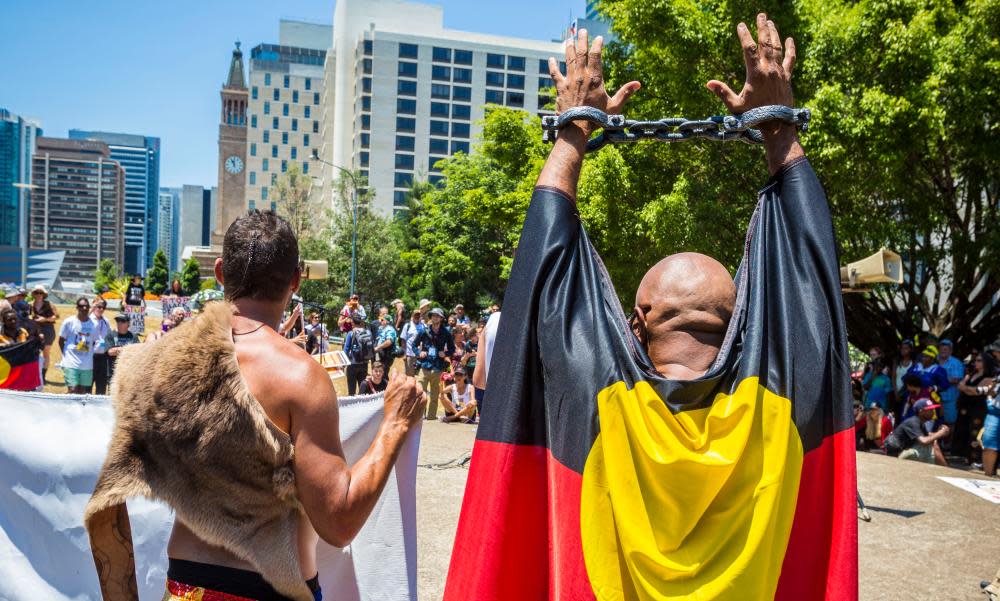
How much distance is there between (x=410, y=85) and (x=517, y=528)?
317 ft

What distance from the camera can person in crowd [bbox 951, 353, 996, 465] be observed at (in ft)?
41.4

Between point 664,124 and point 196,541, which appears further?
point 196,541

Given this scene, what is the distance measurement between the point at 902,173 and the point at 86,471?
15.4 metres

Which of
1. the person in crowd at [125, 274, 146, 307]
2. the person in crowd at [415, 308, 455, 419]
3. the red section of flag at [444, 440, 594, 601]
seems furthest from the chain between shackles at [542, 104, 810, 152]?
the person in crowd at [125, 274, 146, 307]

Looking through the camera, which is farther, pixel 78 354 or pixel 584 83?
pixel 78 354

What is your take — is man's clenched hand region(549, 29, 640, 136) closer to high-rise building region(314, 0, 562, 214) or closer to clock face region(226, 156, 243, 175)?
high-rise building region(314, 0, 562, 214)

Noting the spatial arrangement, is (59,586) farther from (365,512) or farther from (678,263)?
(678,263)

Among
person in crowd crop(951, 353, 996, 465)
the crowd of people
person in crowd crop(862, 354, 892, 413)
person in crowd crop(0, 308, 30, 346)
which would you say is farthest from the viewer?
person in crowd crop(862, 354, 892, 413)

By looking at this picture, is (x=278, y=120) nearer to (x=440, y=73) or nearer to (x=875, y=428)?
(x=440, y=73)

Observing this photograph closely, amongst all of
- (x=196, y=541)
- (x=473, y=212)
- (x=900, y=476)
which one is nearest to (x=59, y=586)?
(x=196, y=541)

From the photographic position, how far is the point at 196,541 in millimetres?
2199

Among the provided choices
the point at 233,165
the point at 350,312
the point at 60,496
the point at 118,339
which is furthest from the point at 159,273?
the point at 60,496

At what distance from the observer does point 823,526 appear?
1643mm

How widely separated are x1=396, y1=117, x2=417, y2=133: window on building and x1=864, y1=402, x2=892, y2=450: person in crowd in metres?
84.9
